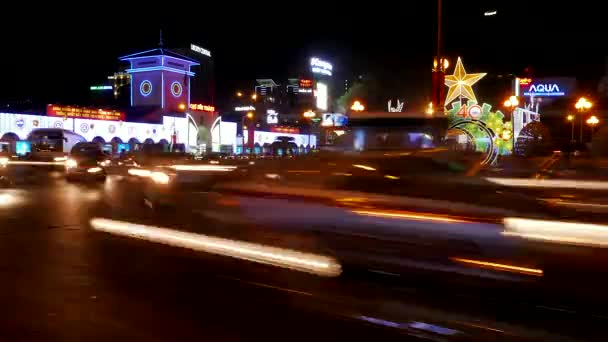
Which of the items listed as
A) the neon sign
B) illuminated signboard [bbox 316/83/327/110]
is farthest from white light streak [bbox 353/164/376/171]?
illuminated signboard [bbox 316/83/327/110]

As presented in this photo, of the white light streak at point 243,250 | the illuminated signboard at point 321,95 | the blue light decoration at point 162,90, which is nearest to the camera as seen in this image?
the white light streak at point 243,250

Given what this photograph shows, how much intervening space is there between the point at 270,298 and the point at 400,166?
7.25 feet

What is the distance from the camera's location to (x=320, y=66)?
98250 millimetres

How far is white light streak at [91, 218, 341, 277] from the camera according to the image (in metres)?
7.52

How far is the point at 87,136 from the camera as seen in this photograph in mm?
46812

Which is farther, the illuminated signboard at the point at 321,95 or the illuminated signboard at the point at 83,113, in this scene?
the illuminated signboard at the point at 321,95

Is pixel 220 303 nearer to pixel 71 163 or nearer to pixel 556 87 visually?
pixel 71 163

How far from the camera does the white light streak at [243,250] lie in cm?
752

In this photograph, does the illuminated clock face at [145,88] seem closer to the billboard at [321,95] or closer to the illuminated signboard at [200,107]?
the illuminated signboard at [200,107]

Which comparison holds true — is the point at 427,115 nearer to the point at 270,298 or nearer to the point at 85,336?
the point at 270,298

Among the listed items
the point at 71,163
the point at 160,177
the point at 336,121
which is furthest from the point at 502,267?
the point at 71,163

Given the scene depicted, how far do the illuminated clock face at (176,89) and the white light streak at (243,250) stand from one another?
5518 centimetres

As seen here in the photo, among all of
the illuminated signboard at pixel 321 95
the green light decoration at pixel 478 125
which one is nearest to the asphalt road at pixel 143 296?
the green light decoration at pixel 478 125

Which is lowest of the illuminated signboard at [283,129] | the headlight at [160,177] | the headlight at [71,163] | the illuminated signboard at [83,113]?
the headlight at [71,163]
